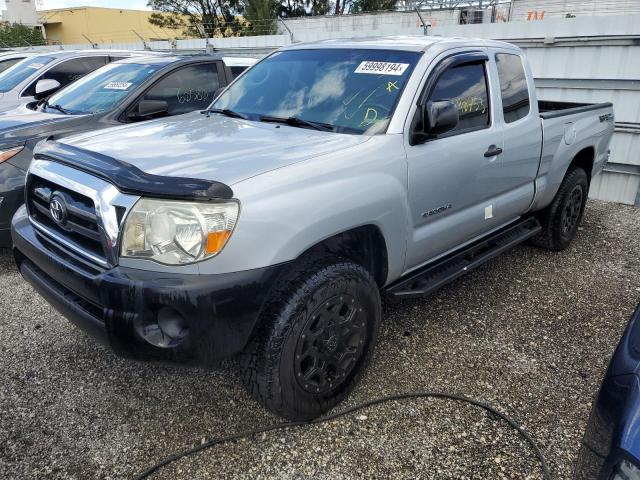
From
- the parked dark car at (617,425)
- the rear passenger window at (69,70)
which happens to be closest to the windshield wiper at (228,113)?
the parked dark car at (617,425)

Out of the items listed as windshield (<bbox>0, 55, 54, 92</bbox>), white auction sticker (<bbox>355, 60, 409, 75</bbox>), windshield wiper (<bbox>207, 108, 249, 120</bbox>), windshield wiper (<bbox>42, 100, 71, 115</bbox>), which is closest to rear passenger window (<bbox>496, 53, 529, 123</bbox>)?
white auction sticker (<bbox>355, 60, 409, 75</bbox>)

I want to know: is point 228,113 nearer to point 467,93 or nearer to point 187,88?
point 467,93

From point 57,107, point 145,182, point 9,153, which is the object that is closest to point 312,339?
point 145,182

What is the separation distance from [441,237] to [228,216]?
1.55 m

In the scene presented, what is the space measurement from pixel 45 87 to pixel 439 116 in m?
5.42

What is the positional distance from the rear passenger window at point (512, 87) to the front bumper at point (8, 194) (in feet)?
12.9

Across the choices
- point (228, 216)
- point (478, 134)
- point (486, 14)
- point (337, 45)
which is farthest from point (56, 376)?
point (486, 14)

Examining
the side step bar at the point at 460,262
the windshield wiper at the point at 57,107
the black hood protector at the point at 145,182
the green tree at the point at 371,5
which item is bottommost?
the side step bar at the point at 460,262

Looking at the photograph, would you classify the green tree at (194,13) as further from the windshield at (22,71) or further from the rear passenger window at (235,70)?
the rear passenger window at (235,70)

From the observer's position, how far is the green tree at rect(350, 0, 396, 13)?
128 ft

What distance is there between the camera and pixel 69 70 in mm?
6895

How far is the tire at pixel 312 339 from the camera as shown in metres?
2.25

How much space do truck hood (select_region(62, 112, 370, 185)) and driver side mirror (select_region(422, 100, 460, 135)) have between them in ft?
1.22

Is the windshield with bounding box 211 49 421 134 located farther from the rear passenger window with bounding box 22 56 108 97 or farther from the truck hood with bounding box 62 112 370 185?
the rear passenger window with bounding box 22 56 108 97
